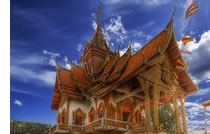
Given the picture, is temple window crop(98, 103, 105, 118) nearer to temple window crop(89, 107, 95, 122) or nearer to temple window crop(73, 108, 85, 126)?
temple window crop(89, 107, 95, 122)

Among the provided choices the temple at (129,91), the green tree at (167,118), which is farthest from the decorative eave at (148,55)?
the green tree at (167,118)

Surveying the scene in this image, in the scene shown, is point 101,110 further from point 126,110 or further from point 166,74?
point 166,74

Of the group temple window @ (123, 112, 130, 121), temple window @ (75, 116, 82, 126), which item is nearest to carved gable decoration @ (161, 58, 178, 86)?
temple window @ (123, 112, 130, 121)

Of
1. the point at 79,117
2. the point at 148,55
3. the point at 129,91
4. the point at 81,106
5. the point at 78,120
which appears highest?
the point at 148,55

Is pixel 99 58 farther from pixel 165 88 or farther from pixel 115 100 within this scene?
pixel 165 88

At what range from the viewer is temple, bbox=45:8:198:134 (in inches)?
384

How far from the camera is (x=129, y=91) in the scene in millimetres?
11430

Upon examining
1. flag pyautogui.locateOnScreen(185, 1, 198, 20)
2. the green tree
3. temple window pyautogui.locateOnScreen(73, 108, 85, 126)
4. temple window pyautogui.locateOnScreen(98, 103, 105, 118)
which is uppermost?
flag pyautogui.locateOnScreen(185, 1, 198, 20)

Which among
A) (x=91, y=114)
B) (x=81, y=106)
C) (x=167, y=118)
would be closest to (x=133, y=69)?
(x=91, y=114)

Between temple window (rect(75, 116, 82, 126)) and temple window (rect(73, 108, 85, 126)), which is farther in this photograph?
temple window (rect(75, 116, 82, 126))

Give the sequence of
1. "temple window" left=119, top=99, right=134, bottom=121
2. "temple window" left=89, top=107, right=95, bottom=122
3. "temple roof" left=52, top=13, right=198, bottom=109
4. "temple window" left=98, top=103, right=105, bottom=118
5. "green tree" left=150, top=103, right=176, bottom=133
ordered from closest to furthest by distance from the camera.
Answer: "temple roof" left=52, top=13, right=198, bottom=109 → "temple window" left=98, top=103, right=105, bottom=118 → "temple window" left=119, top=99, right=134, bottom=121 → "temple window" left=89, top=107, right=95, bottom=122 → "green tree" left=150, top=103, right=176, bottom=133

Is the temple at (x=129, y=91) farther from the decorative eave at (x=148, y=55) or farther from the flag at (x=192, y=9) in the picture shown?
the flag at (x=192, y=9)

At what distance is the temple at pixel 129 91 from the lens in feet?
32.0

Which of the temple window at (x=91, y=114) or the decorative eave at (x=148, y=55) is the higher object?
the decorative eave at (x=148, y=55)
